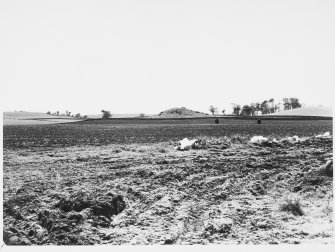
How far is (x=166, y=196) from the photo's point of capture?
232 inches

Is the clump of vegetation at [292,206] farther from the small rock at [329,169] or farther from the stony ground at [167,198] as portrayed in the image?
the small rock at [329,169]

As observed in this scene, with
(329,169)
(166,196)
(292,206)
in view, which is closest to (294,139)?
(329,169)

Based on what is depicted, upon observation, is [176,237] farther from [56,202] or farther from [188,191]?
[56,202]

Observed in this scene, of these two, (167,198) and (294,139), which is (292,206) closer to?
(167,198)

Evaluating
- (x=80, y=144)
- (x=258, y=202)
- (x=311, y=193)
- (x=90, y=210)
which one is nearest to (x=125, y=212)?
(x=90, y=210)

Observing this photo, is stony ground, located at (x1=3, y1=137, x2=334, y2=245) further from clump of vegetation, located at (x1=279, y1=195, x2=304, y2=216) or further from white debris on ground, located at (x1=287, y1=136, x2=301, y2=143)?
white debris on ground, located at (x1=287, y1=136, x2=301, y2=143)

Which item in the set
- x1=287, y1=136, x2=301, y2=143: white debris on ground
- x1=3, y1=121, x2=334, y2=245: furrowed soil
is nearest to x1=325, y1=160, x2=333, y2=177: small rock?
x1=3, y1=121, x2=334, y2=245: furrowed soil

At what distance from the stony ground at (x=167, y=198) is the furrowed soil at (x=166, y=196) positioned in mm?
16

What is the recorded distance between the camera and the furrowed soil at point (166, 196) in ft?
16.2

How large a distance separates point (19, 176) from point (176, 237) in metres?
3.38

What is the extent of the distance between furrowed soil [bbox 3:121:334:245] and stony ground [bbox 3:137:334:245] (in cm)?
2

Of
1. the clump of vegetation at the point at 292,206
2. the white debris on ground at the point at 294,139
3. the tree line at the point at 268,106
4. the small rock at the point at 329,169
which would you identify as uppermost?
the tree line at the point at 268,106

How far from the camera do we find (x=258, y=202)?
5723mm

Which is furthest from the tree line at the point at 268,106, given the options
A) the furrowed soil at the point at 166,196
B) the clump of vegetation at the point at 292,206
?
the clump of vegetation at the point at 292,206
